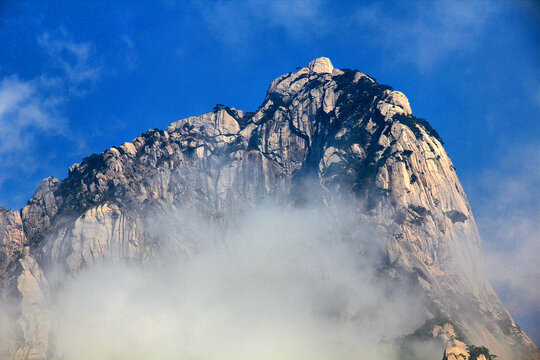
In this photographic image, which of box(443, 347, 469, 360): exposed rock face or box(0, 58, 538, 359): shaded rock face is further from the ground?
box(0, 58, 538, 359): shaded rock face

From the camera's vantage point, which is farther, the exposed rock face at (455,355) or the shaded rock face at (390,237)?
the shaded rock face at (390,237)

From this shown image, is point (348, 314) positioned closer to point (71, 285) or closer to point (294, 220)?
point (294, 220)

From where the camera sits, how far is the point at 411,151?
181m

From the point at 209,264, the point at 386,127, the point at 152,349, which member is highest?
the point at 386,127

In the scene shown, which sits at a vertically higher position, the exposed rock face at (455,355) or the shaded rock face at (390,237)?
the shaded rock face at (390,237)

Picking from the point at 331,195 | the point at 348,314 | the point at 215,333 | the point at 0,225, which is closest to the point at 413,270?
the point at 348,314

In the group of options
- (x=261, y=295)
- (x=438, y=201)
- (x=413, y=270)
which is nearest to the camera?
(x=413, y=270)

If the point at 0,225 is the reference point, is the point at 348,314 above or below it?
below

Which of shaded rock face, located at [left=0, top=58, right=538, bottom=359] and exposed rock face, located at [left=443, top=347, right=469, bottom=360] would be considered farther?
shaded rock face, located at [left=0, top=58, right=538, bottom=359]

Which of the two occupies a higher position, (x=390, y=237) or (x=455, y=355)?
(x=390, y=237)

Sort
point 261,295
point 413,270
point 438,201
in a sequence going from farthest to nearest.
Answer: point 261,295, point 438,201, point 413,270

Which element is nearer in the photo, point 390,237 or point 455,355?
point 455,355

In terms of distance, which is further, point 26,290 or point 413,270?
point 26,290

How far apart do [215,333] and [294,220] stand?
40192 mm
